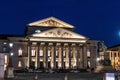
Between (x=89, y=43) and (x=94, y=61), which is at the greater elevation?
(x=89, y=43)

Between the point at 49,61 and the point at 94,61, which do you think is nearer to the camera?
the point at 49,61

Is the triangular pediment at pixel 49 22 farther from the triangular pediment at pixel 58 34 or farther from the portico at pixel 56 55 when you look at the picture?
the portico at pixel 56 55

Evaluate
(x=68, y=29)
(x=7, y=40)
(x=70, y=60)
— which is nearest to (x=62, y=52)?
(x=70, y=60)

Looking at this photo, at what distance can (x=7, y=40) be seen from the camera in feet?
315

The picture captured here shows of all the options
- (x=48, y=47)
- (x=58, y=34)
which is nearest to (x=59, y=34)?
(x=58, y=34)

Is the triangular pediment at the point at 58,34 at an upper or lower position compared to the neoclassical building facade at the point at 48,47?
upper

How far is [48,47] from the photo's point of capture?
9356 centimetres

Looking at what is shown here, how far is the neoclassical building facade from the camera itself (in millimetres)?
92312

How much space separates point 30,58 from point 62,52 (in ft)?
37.0

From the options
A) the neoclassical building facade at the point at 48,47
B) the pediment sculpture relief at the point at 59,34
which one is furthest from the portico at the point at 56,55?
the pediment sculpture relief at the point at 59,34

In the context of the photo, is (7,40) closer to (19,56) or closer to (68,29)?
(19,56)

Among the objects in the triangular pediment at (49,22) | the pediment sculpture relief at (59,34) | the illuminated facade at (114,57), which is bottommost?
the illuminated facade at (114,57)

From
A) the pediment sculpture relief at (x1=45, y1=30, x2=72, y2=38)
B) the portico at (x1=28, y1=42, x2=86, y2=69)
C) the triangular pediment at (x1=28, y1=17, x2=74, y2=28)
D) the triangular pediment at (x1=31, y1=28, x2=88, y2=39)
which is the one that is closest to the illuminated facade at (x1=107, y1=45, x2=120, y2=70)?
the portico at (x1=28, y1=42, x2=86, y2=69)

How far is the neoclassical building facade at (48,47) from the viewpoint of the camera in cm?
9231
